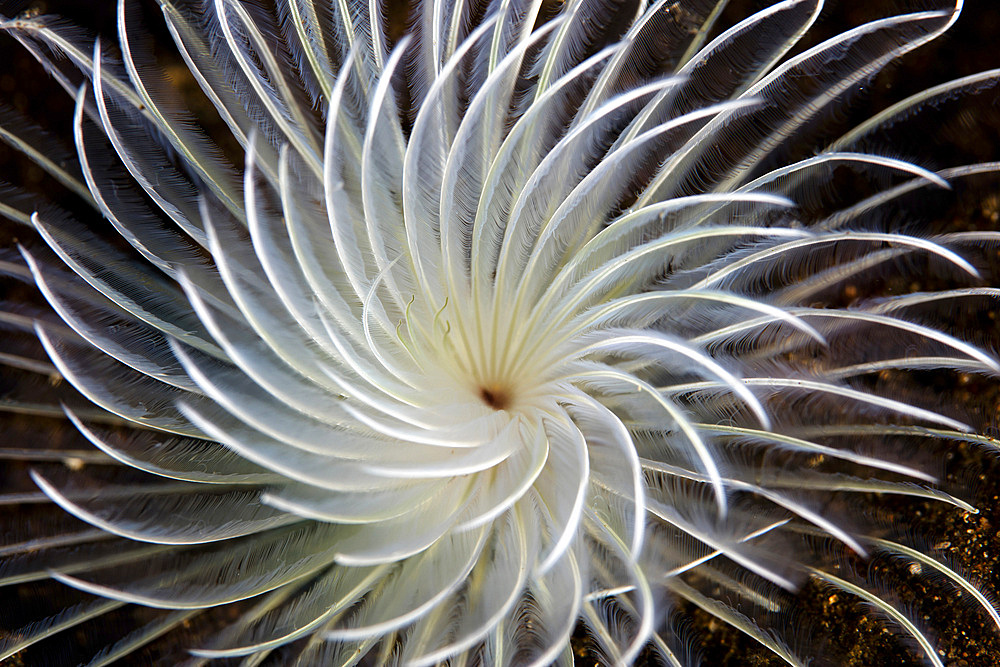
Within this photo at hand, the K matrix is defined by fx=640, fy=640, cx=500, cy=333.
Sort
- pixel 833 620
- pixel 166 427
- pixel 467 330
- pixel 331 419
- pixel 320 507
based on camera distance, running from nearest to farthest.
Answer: pixel 320 507, pixel 331 419, pixel 166 427, pixel 467 330, pixel 833 620

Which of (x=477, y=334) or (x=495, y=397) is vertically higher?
(x=477, y=334)

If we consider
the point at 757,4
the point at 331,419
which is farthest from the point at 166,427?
the point at 757,4

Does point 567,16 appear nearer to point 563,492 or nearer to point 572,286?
point 572,286

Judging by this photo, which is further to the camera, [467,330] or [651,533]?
[467,330]

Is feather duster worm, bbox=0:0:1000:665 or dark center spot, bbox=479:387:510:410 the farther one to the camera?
dark center spot, bbox=479:387:510:410

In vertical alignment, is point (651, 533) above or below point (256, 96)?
below

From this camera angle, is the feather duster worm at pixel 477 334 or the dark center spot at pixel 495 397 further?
the dark center spot at pixel 495 397
